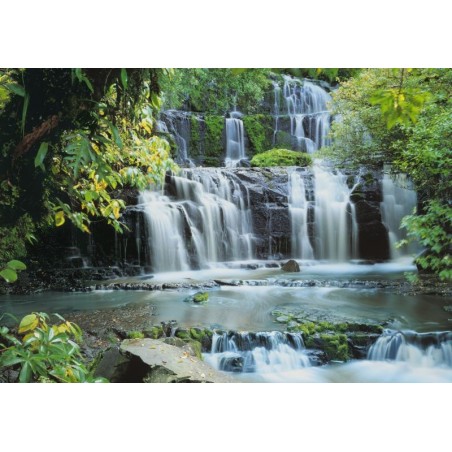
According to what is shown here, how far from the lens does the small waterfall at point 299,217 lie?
134 inches

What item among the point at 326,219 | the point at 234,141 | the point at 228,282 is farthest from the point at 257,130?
the point at 228,282

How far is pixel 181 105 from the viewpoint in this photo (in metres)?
3.11

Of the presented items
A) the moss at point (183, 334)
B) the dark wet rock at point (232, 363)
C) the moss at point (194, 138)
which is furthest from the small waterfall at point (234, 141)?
the dark wet rock at point (232, 363)

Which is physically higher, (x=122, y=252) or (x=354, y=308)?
(x=122, y=252)

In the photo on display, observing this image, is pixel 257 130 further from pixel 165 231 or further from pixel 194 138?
pixel 165 231

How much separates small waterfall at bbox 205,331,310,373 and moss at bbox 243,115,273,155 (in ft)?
4.82

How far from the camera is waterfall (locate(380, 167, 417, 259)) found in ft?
9.43

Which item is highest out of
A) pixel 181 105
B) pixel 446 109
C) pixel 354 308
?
pixel 181 105

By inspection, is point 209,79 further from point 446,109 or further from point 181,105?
point 446,109

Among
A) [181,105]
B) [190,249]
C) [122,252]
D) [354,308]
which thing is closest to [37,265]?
[122,252]

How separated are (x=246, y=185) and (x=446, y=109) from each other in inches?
77.1

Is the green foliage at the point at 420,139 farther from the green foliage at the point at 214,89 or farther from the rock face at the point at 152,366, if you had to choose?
the rock face at the point at 152,366

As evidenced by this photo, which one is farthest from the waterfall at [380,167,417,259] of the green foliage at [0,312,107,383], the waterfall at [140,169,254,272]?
the green foliage at [0,312,107,383]

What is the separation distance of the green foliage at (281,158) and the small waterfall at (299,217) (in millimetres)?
123
